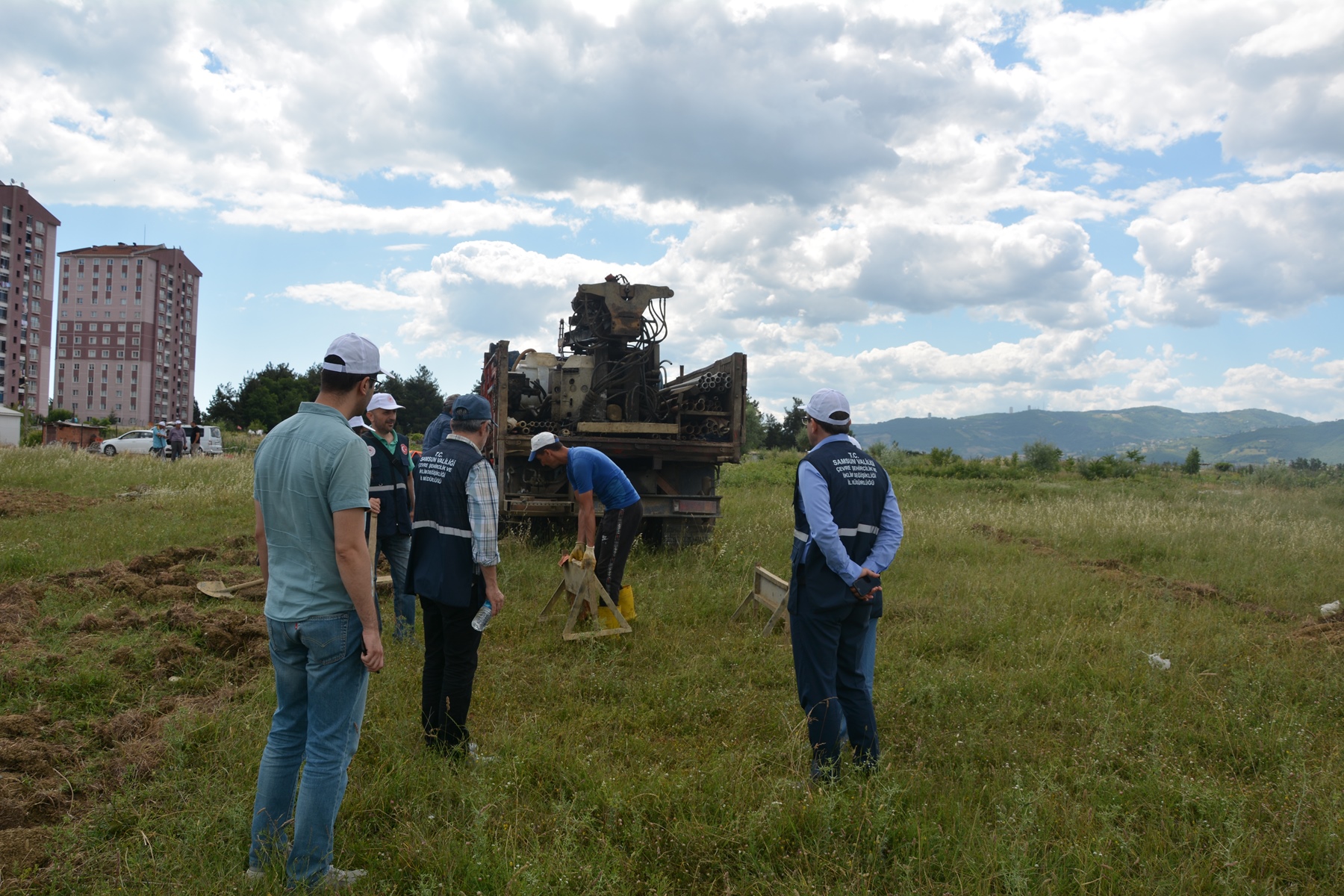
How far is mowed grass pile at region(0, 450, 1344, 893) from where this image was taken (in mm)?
2967

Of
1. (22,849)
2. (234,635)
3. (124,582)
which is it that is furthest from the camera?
(124,582)

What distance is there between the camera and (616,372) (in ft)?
31.6

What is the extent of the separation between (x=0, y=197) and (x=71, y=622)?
102 m

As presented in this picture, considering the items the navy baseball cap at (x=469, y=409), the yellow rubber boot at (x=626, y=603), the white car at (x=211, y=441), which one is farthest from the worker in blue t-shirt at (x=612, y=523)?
the white car at (x=211, y=441)

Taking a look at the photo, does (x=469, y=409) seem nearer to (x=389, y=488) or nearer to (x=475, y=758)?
(x=475, y=758)

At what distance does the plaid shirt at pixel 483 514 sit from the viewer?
387 cm

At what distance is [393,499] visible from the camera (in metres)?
5.76

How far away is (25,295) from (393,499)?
347 ft

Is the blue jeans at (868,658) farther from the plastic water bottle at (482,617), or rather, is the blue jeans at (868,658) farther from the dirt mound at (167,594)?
the dirt mound at (167,594)

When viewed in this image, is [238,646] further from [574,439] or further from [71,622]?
[574,439]

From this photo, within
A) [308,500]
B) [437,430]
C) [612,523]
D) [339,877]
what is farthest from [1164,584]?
[308,500]

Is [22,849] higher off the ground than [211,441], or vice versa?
[211,441]

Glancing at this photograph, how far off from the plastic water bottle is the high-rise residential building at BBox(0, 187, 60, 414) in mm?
99212

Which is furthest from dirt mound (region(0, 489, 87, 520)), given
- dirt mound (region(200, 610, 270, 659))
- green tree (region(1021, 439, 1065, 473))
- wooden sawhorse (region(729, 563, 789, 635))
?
green tree (region(1021, 439, 1065, 473))
